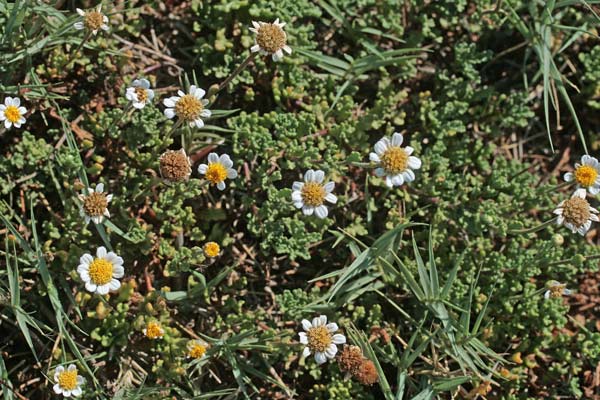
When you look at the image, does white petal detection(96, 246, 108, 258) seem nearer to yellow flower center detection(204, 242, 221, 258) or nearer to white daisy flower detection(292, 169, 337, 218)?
yellow flower center detection(204, 242, 221, 258)

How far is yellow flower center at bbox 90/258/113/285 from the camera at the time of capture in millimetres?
4203

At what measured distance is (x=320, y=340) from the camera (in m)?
4.42

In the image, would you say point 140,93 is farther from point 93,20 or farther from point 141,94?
point 93,20

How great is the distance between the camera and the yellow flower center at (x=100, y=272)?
4.20 meters

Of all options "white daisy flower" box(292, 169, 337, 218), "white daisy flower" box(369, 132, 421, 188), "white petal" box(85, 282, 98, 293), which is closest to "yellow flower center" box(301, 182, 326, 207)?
"white daisy flower" box(292, 169, 337, 218)

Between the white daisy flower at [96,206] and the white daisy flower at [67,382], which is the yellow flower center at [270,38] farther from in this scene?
the white daisy flower at [67,382]

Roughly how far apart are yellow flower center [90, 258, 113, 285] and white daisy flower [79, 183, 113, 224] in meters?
0.24

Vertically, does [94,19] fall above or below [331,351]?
above

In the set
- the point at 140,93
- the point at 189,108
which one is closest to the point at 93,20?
the point at 140,93

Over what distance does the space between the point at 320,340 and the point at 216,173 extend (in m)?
1.17

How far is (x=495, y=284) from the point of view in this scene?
4.85 meters

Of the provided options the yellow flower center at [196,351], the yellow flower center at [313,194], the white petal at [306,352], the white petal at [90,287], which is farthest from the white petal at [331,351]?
the white petal at [90,287]

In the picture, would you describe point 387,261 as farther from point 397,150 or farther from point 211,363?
point 211,363

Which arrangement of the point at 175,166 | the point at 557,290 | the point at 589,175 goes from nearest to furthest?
1. the point at 175,166
2. the point at 589,175
3. the point at 557,290
